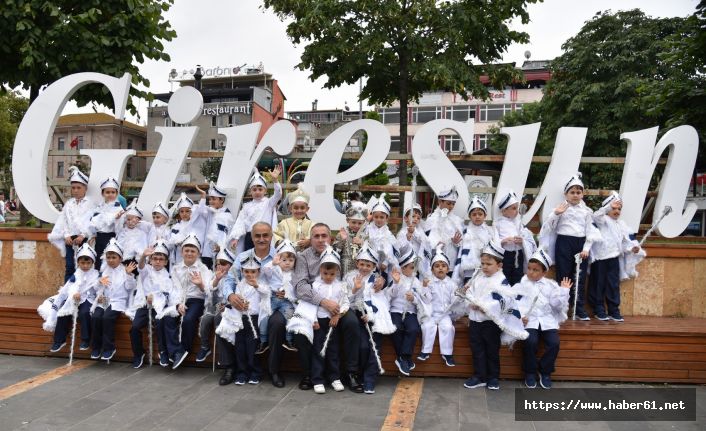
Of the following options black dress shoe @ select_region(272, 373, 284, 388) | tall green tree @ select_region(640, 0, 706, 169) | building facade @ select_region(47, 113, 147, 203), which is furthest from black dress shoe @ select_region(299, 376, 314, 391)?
building facade @ select_region(47, 113, 147, 203)

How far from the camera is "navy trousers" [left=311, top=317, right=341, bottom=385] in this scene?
5207mm

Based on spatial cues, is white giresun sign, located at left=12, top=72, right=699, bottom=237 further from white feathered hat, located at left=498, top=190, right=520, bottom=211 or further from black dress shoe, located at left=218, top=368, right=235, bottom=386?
black dress shoe, located at left=218, top=368, right=235, bottom=386

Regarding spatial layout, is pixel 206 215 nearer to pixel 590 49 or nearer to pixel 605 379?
pixel 605 379

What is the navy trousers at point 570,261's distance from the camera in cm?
628

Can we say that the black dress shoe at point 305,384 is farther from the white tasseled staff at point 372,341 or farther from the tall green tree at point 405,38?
the tall green tree at point 405,38

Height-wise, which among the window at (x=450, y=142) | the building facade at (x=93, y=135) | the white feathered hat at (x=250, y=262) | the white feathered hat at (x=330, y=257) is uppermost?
the building facade at (x=93, y=135)

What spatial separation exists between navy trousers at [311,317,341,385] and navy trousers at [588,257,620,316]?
3.06 m

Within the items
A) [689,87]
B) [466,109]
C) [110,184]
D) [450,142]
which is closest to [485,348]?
[110,184]

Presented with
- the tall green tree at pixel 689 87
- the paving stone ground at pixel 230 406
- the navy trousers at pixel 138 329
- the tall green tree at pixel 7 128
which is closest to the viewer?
the paving stone ground at pixel 230 406

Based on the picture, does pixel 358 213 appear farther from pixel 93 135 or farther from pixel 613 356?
pixel 93 135

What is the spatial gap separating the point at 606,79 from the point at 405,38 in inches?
562

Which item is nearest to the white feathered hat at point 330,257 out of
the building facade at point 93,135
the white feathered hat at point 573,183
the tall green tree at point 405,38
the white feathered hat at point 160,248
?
the white feathered hat at point 160,248

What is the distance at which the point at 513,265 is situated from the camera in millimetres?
6488

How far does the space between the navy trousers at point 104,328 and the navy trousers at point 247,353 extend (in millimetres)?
1511
